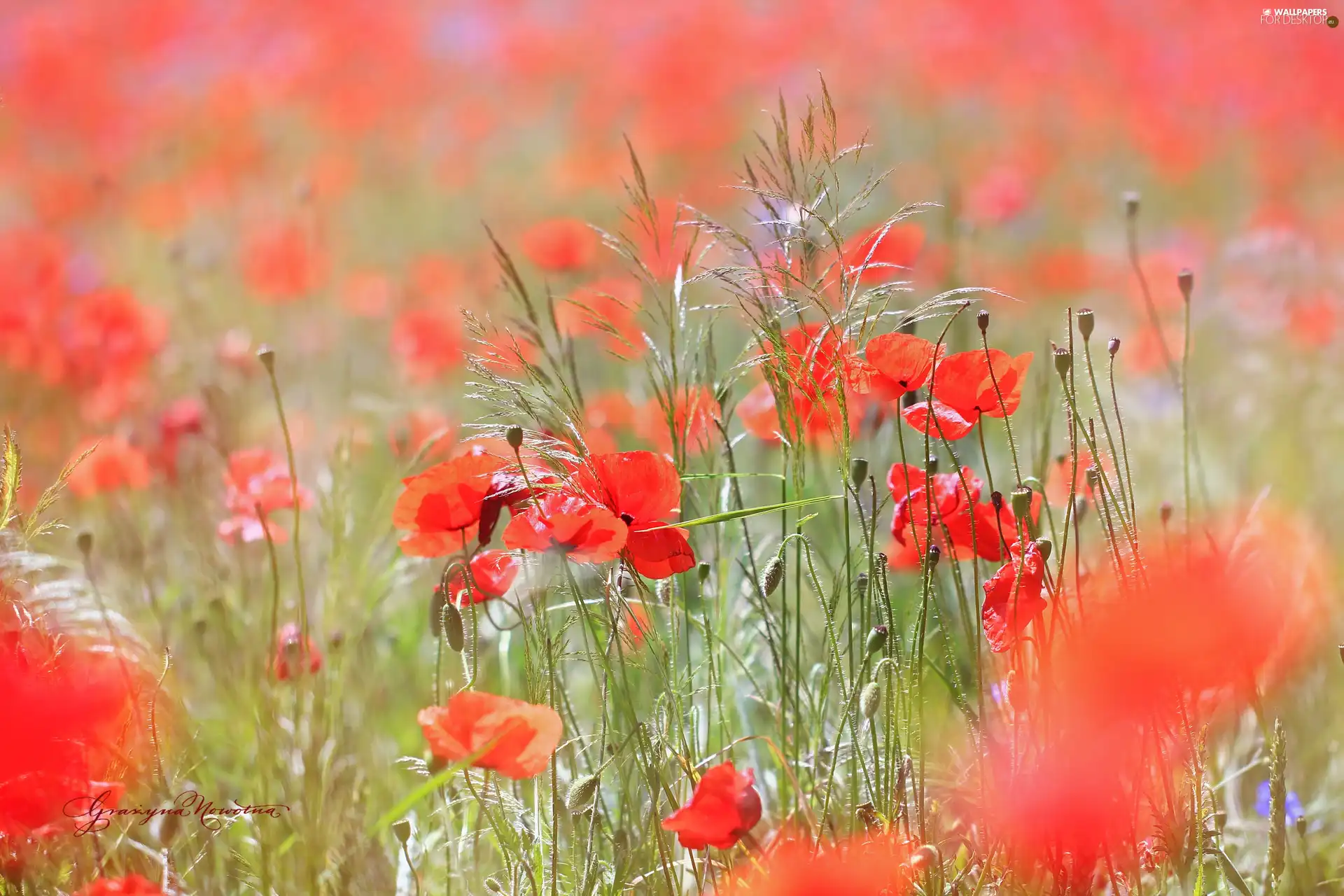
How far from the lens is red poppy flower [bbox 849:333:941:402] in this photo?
1.06 metres

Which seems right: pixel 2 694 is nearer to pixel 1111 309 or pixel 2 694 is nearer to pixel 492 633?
pixel 492 633

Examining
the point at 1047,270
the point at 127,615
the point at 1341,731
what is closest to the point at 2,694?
the point at 127,615

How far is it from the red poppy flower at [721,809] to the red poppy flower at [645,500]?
0.19 m

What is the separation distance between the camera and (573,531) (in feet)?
3.11

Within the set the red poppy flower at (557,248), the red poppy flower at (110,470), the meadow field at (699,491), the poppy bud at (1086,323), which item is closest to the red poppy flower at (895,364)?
the meadow field at (699,491)

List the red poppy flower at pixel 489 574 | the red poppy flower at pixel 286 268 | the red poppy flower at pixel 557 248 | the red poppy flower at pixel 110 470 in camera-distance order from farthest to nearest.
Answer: the red poppy flower at pixel 286 268, the red poppy flower at pixel 557 248, the red poppy flower at pixel 110 470, the red poppy flower at pixel 489 574

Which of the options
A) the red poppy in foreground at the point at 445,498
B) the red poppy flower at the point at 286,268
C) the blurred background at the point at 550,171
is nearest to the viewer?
the red poppy in foreground at the point at 445,498

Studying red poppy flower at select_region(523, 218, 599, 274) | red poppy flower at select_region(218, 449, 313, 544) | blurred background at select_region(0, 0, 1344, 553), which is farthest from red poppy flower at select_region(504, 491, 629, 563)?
red poppy flower at select_region(523, 218, 599, 274)

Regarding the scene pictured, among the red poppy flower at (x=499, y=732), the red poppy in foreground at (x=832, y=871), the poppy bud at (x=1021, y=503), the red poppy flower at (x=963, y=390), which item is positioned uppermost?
the red poppy flower at (x=963, y=390)

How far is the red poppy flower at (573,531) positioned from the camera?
0.94 m

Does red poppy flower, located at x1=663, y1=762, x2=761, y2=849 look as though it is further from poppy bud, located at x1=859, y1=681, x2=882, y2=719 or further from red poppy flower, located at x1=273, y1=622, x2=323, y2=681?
red poppy flower, located at x1=273, y1=622, x2=323, y2=681

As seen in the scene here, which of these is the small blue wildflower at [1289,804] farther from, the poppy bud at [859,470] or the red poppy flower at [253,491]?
the red poppy flower at [253,491]

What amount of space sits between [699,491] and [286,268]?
6.97 ft

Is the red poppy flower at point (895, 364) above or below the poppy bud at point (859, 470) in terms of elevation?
above
